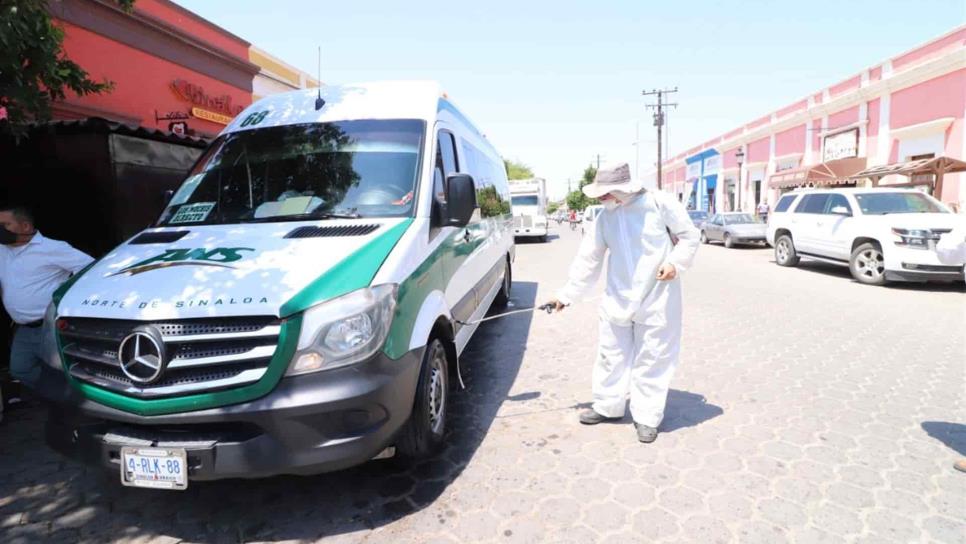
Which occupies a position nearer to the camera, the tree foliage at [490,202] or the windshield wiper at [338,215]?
the windshield wiper at [338,215]

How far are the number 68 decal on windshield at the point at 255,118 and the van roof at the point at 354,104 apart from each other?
0.03 meters

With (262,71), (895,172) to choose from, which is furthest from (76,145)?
(895,172)

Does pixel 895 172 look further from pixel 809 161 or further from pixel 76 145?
pixel 76 145

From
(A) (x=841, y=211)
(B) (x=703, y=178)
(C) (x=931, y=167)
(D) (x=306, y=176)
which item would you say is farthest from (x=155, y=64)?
(B) (x=703, y=178)

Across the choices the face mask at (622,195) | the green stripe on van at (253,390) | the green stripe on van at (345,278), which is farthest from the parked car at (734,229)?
the green stripe on van at (253,390)

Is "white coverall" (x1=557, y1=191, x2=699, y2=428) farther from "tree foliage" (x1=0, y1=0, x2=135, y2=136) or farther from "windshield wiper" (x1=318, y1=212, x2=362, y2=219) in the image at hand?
"tree foliage" (x1=0, y1=0, x2=135, y2=136)

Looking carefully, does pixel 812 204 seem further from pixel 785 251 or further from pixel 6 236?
pixel 6 236

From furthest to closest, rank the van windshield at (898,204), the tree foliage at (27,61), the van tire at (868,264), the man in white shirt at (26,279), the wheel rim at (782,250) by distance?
the wheel rim at (782,250) < the van windshield at (898,204) < the van tire at (868,264) < the man in white shirt at (26,279) < the tree foliage at (27,61)

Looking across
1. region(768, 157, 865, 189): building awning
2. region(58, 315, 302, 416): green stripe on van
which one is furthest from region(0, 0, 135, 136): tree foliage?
region(768, 157, 865, 189): building awning

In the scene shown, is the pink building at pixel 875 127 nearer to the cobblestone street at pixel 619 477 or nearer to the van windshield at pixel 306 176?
the cobblestone street at pixel 619 477

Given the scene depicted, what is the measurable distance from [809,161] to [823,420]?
26829 millimetres

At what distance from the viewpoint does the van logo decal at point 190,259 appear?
2.78 meters

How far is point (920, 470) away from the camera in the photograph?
10.3ft

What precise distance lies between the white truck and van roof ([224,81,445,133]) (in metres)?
18.3
